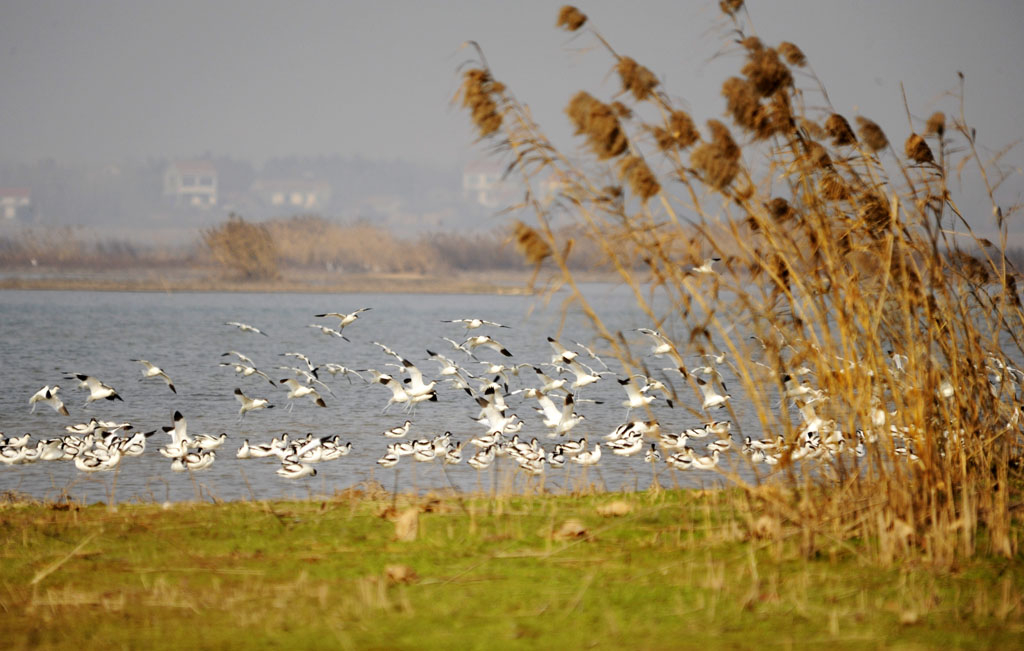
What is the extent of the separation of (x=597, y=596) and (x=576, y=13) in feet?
10.4

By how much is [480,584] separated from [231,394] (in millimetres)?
19872

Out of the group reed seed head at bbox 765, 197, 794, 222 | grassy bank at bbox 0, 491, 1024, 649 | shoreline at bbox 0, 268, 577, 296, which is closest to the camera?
grassy bank at bbox 0, 491, 1024, 649

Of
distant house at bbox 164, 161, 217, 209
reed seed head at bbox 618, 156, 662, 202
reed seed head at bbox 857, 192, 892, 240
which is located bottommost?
reed seed head at bbox 857, 192, 892, 240

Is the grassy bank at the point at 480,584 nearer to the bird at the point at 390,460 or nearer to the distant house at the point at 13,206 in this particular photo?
the bird at the point at 390,460

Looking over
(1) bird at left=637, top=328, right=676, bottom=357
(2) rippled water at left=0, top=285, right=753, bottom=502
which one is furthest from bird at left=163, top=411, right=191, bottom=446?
(1) bird at left=637, top=328, right=676, bottom=357

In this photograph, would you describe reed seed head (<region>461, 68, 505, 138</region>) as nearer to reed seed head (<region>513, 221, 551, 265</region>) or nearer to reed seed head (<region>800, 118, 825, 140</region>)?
reed seed head (<region>513, 221, 551, 265</region>)

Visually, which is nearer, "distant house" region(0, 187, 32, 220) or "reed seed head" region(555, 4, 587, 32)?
"reed seed head" region(555, 4, 587, 32)

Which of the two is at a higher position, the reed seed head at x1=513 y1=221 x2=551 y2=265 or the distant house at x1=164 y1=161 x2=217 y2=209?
the distant house at x1=164 y1=161 x2=217 y2=209

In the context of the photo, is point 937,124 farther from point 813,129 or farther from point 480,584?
point 480,584

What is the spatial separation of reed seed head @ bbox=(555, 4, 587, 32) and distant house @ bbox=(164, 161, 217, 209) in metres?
156

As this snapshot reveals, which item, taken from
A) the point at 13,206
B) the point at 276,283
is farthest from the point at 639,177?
the point at 13,206

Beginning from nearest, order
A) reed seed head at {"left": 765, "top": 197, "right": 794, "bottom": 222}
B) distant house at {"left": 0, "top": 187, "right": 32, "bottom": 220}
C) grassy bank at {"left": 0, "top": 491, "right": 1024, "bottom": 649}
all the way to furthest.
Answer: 1. grassy bank at {"left": 0, "top": 491, "right": 1024, "bottom": 649}
2. reed seed head at {"left": 765, "top": 197, "right": 794, "bottom": 222}
3. distant house at {"left": 0, "top": 187, "right": 32, "bottom": 220}

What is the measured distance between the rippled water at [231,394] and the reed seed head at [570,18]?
5.01 ft

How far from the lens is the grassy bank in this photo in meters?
5.36
